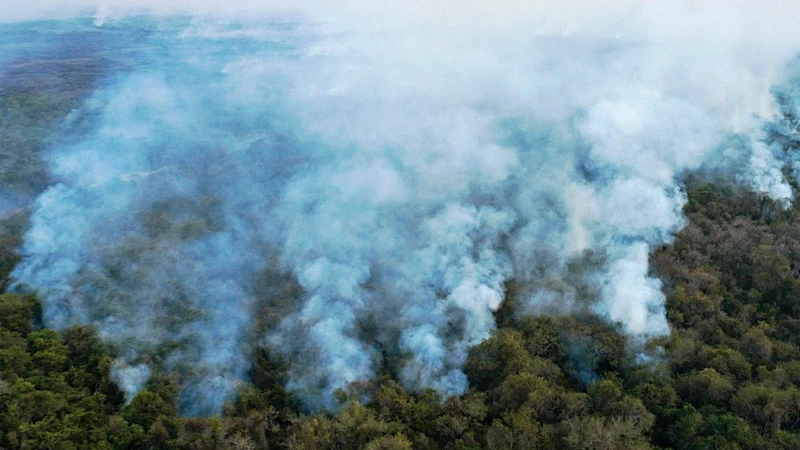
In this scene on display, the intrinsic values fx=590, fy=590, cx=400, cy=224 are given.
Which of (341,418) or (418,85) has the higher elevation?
(418,85)

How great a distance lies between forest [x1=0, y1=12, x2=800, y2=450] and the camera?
30125mm

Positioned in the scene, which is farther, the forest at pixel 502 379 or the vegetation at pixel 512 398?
the forest at pixel 502 379

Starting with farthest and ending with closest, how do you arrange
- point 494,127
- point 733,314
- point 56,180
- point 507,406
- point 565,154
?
point 494,127, point 565,154, point 56,180, point 733,314, point 507,406

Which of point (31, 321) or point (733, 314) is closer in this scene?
point (31, 321)

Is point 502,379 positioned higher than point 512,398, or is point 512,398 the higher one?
point 502,379

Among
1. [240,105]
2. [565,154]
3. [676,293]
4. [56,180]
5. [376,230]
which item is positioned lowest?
[676,293]

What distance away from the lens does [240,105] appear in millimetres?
79625

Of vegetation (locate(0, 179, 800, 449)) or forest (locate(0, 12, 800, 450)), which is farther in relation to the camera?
forest (locate(0, 12, 800, 450))

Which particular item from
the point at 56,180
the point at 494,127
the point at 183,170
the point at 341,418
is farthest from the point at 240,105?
the point at 341,418

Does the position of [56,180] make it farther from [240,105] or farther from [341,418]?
[341,418]

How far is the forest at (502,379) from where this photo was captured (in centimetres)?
3012

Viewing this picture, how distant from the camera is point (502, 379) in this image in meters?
35.3

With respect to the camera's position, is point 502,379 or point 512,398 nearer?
point 512,398

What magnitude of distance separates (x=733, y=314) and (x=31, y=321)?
1908 inches
